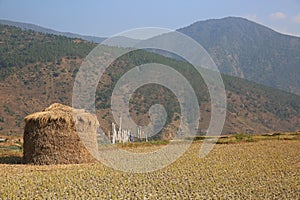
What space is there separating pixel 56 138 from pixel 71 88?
141 ft

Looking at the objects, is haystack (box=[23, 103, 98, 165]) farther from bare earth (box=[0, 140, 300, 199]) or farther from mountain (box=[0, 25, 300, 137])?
mountain (box=[0, 25, 300, 137])

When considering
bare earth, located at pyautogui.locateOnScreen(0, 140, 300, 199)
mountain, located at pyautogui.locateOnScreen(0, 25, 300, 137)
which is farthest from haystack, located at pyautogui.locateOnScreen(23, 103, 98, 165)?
mountain, located at pyautogui.locateOnScreen(0, 25, 300, 137)

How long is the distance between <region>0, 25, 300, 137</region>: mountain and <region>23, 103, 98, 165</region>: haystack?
106 feet

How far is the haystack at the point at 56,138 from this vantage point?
17.0 m

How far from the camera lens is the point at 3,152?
2173 cm

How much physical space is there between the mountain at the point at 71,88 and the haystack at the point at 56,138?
106 feet

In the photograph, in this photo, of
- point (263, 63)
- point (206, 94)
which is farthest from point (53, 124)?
point (263, 63)

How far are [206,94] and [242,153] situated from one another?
163 ft

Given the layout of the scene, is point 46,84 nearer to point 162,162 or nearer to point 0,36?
point 0,36

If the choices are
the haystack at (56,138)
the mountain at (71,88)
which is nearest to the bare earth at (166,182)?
the haystack at (56,138)

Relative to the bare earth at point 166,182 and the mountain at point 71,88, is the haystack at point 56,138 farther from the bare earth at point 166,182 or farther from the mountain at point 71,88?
the mountain at point 71,88

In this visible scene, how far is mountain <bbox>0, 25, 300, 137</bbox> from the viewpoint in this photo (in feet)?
181

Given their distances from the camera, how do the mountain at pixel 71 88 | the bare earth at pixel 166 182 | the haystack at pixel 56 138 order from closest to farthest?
the bare earth at pixel 166 182 < the haystack at pixel 56 138 < the mountain at pixel 71 88

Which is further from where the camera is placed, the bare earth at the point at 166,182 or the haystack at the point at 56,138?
the haystack at the point at 56,138
